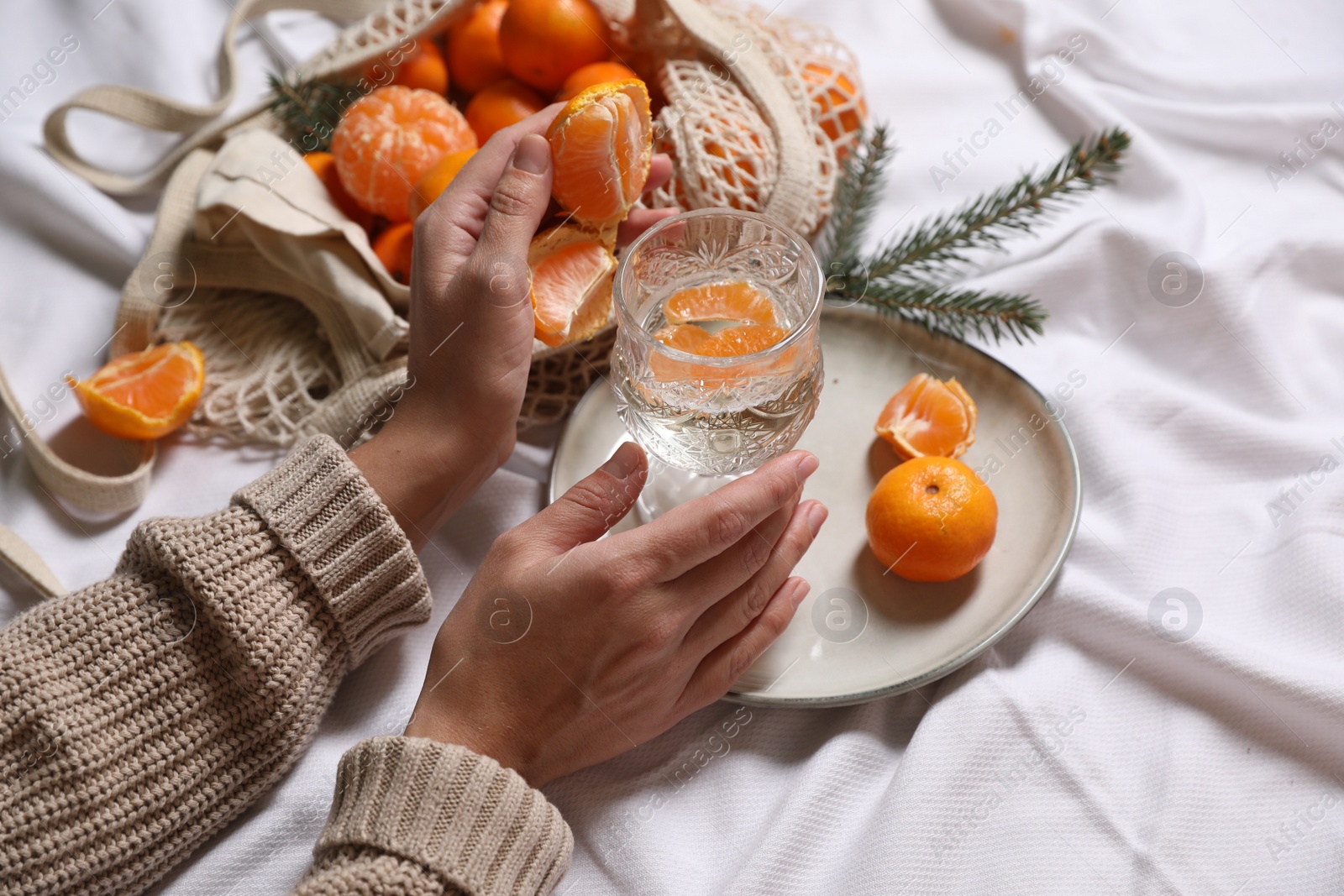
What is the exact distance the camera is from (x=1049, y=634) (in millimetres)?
1327

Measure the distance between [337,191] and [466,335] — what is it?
1.76ft

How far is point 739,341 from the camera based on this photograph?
1.19 m

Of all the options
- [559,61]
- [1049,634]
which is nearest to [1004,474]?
[1049,634]

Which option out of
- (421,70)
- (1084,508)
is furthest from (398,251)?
(1084,508)

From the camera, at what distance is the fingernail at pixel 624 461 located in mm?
1159

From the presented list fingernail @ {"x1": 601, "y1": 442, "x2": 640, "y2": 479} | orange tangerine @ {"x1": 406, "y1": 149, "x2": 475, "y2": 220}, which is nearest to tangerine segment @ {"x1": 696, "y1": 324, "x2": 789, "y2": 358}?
fingernail @ {"x1": 601, "y1": 442, "x2": 640, "y2": 479}

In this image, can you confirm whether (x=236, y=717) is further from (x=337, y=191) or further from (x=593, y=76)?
(x=593, y=76)

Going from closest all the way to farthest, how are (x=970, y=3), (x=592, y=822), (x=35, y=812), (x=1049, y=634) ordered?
1. (x=35, y=812)
2. (x=592, y=822)
3. (x=1049, y=634)
4. (x=970, y=3)

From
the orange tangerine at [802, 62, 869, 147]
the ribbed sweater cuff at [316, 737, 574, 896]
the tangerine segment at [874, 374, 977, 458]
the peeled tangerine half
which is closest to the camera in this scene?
the ribbed sweater cuff at [316, 737, 574, 896]

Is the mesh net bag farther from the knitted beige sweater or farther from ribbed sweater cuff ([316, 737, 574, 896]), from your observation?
ribbed sweater cuff ([316, 737, 574, 896])

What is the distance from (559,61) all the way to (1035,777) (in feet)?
4.01

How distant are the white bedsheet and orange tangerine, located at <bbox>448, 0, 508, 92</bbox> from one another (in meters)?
0.40

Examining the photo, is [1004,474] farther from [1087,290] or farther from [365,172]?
[365,172]

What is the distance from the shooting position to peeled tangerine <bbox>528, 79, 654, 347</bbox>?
115 centimetres
